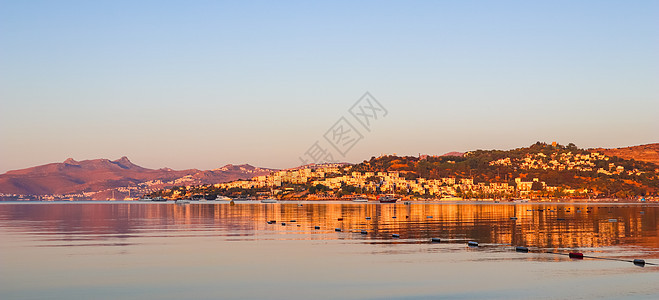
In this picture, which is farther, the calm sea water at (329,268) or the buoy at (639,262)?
the buoy at (639,262)

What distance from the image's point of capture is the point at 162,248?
52.5m

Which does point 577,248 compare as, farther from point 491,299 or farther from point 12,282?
point 12,282

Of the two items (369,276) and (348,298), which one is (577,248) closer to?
(369,276)

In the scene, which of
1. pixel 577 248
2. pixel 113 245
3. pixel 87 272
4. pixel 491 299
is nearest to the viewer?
pixel 491 299

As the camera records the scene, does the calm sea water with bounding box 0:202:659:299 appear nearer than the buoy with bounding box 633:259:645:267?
Yes

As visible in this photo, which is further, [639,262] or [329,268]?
[329,268]

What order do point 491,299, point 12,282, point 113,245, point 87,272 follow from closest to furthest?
1. point 491,299
2. point 12,282
3. point 87,272
4. point 113,245

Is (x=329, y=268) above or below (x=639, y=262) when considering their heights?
below

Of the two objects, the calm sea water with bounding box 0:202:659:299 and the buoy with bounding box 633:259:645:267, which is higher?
the buoy with bounding box 633:259:645:267

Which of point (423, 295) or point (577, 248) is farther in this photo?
point (577, 248)

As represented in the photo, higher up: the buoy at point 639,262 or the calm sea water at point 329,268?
the buoy at point 639,262

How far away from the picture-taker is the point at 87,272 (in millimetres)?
37781

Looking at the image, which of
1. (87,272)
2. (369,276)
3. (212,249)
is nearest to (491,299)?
(369,276)

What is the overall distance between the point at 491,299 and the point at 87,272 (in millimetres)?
22164
